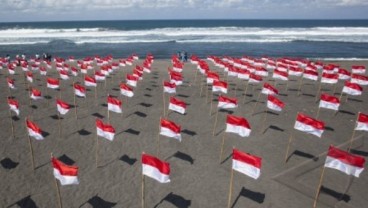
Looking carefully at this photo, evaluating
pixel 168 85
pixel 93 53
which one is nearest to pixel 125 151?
pixel 168 85

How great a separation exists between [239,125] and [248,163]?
3.73 m

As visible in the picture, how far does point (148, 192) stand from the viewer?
1389 cm

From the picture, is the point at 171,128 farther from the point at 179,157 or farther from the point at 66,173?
the point at 66,173

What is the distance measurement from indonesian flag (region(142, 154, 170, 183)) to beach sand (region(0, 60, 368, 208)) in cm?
190

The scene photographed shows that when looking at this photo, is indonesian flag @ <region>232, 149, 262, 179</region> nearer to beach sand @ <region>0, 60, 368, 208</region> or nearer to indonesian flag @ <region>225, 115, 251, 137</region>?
beach sand @ <region>0, 60, 368, 208</region>

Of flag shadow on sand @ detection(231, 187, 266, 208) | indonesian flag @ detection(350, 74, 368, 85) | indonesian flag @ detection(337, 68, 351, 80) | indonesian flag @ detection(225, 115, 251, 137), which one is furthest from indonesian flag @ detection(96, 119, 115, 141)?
indonesian flag @ detection(337, 68, 351, 80)

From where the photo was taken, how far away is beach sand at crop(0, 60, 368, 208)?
13.5 metres

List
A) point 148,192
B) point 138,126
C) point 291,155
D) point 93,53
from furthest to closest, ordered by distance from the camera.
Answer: point 93,53 < point 138,126 < point 291,155 < point 148,192

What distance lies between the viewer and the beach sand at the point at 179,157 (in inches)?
533

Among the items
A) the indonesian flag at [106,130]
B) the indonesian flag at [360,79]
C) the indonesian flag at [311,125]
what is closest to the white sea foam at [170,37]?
the indonesian flag at [360,79]

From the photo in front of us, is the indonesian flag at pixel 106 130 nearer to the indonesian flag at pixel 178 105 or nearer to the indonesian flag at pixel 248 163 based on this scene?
the indonesian flag at pixel 178 105

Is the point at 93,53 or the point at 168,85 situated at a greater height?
the point at 168,85

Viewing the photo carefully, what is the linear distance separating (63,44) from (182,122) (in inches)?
2351

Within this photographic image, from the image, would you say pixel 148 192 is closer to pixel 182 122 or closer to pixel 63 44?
pixel 182 122
